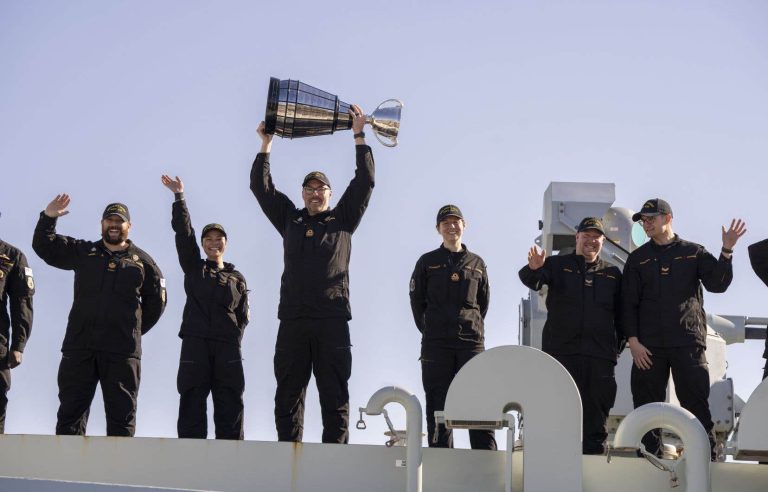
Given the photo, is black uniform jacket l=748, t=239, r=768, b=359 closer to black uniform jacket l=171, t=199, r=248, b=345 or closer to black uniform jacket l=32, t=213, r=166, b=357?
black uniform jacket l=171, t=199, r=248, b=345

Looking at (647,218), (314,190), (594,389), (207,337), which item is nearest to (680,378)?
(594,389)

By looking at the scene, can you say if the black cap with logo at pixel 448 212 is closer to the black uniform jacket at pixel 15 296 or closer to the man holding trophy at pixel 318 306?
the man holding trophy at pixel 318 306

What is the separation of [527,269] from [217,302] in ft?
6.71

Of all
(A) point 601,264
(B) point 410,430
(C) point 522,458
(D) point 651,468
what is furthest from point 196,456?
(A) point 601,264

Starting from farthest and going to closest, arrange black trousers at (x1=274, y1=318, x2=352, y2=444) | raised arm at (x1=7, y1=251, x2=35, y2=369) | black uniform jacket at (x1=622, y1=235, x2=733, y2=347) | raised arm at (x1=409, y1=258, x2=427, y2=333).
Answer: raised arm at (x1=7, y1=251, x2=35, y2=369) < raised arm at (x1=409, y1=258, x2=427, y2=333) < black uniform jacket at (x1=622, y1=235, x2=733, y2=347) < black trousers at (x1=274, y1=318, x2=352, y2=444)

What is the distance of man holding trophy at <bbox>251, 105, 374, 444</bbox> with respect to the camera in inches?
306

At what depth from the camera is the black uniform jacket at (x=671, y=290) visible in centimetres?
802

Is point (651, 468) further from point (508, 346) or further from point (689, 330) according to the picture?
point (689, 330)

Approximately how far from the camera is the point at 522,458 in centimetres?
614

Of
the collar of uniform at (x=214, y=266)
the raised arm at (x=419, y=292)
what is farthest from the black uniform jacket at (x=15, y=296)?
the raised arm at (x=419, y=292)

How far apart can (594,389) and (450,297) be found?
43.1 inches

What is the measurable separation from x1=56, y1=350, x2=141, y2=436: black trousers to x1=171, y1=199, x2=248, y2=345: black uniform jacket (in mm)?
515

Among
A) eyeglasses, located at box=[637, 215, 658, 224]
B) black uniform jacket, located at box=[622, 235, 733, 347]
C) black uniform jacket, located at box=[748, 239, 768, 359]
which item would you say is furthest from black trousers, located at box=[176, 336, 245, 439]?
black uniform jacket, located at box=[748, 239, 768, 359]

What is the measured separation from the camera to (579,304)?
26.8ft
